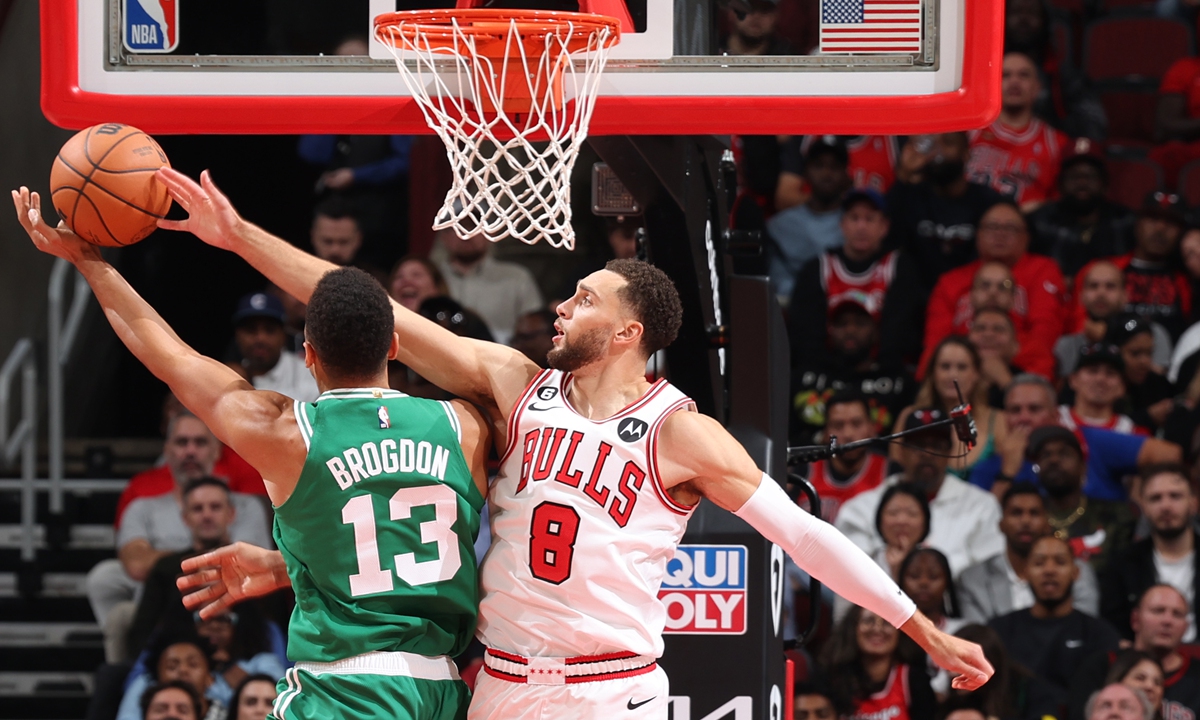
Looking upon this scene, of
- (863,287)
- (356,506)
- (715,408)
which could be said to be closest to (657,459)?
(356,506)

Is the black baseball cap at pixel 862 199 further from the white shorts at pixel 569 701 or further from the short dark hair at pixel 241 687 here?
the white shorts at pixel 569 701

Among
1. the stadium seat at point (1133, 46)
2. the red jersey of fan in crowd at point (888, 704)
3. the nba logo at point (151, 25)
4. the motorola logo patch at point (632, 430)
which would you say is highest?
the stadium seat at point (1133, 46)

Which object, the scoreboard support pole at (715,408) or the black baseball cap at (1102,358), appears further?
the black baseball cap at (1102,358)

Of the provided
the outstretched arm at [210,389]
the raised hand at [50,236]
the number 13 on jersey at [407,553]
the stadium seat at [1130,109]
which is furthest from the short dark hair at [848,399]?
the raised hand at [50,236]

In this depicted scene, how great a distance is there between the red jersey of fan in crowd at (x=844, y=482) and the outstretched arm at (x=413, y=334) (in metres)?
4.01

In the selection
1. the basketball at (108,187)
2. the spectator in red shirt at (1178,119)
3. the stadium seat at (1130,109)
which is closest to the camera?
the basketball at (108,187)

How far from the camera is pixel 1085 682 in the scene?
24.4 ft

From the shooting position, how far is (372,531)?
13.8 ft

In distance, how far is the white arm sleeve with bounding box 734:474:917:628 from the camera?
431 centimetres

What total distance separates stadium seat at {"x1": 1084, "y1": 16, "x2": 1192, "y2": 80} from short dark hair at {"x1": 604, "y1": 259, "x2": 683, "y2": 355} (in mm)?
7342

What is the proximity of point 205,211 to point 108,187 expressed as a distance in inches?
11.3

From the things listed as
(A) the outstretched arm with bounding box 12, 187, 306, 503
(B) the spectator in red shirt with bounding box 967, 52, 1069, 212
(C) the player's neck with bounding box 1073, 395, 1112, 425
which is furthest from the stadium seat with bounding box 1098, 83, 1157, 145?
(A) the outstretched arm with bounding box 12, 187, 306, 503

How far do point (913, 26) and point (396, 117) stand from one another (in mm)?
1564

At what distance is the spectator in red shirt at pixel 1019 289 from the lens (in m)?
9.17
